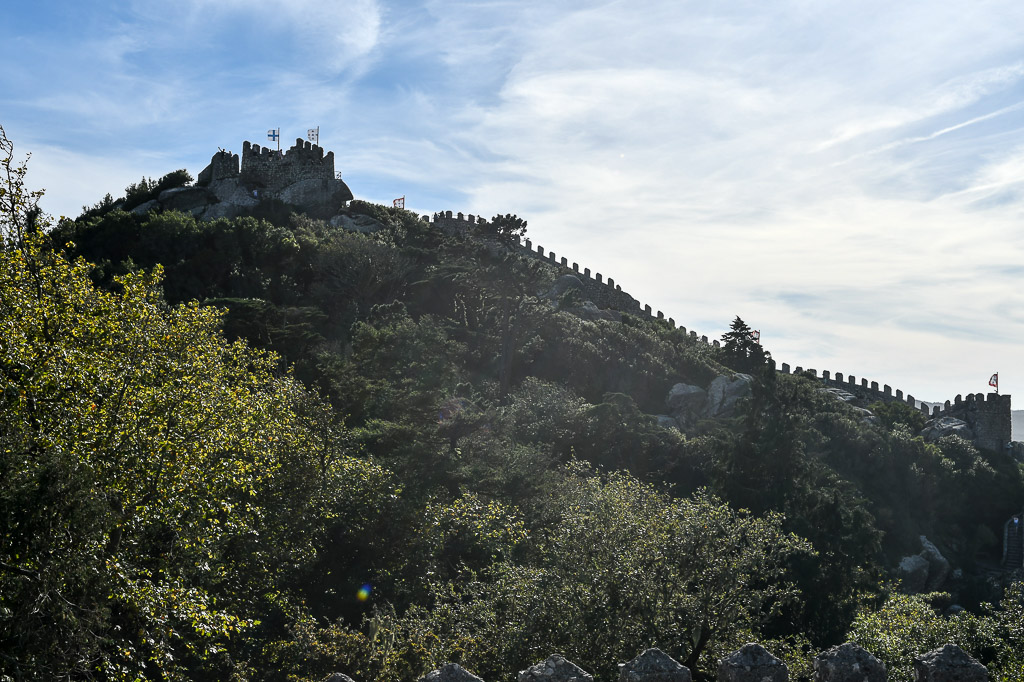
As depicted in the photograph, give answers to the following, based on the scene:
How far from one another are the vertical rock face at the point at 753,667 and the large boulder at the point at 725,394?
143 ft

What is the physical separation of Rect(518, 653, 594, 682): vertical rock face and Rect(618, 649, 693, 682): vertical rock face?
Answer: 45cm

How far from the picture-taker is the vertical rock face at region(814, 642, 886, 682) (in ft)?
32.6

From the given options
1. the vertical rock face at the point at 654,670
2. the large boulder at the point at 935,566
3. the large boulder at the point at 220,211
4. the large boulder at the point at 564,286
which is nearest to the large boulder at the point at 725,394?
the large boulder at the point at 935,566

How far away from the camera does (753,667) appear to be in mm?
9758

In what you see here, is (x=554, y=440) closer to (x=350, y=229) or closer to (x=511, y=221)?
(x=511, y=221)

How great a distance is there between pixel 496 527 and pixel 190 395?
1049cm

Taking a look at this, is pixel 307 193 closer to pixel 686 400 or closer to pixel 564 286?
pixel 564 286

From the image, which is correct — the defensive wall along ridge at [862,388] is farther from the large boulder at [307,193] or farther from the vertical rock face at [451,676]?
the vertical rock face at [451,676]

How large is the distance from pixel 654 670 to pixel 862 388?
70004 millimetres

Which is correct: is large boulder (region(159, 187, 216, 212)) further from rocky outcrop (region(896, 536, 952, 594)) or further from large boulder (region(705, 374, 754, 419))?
rocky outcrop (region(896, 536, 952, 594))

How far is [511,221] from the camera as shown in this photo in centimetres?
5881

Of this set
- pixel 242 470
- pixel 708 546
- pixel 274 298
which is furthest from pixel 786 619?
pixel 274 298

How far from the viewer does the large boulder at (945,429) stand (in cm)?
6584

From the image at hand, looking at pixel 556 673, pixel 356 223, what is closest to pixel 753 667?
pixel 556 673
